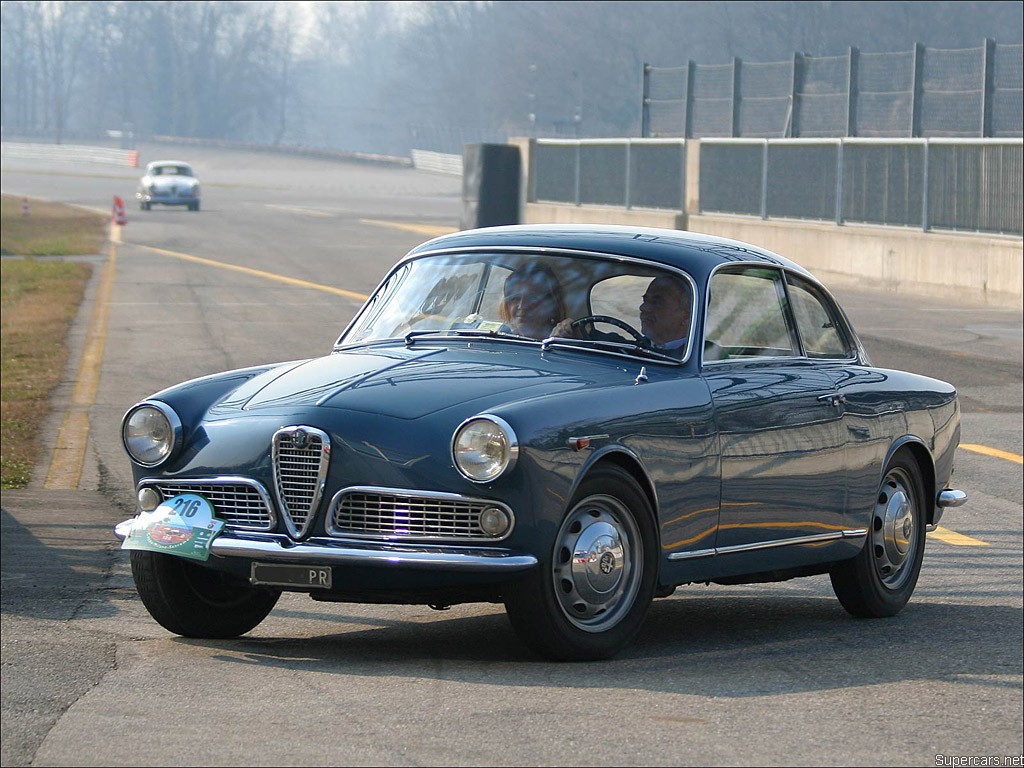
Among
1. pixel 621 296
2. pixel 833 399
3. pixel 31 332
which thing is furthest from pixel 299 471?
pixel 31 332

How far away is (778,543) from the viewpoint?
23.9 ft

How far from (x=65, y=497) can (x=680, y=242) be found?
191 inches

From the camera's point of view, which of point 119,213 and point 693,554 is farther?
point 119,213

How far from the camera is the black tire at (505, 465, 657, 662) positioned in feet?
19.9

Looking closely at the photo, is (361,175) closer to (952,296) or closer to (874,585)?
(952,296)

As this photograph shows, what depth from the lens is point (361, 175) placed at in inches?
3846

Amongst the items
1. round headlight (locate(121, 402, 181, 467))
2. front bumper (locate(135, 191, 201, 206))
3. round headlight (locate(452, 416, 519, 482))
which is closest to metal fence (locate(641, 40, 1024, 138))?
round headlight (locate(121, 402, 181, 467))

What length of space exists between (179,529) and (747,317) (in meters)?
2.64

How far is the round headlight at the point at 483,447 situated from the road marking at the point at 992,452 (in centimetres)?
803

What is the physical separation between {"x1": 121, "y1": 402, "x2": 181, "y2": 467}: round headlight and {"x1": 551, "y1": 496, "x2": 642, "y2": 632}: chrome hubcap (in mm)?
1533

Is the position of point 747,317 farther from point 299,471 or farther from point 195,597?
point 195,597

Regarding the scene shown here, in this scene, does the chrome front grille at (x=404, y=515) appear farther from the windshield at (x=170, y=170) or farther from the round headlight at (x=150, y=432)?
the windshield at (x=170, y=170)

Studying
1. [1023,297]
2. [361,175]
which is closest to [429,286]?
[1023,297]

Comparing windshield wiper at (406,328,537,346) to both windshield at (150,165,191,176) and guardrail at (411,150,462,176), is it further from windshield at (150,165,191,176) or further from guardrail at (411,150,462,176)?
guardrail at (411,150,462,176)
